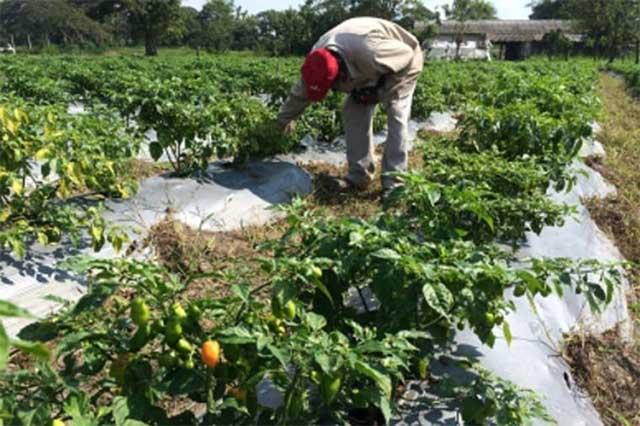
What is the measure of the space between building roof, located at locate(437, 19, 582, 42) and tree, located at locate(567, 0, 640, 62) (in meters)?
6.92

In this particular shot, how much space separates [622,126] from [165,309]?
31.2 feet

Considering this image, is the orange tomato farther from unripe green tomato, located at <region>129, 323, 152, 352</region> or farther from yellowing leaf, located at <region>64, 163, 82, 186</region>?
yellowing leaf, located at <region>64, 163, 82, 186</region>

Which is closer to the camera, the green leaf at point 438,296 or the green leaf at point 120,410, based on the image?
the green leaf at point 120,410

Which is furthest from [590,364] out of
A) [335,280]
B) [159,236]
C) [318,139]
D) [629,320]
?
[318,139]

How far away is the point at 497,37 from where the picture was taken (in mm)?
42031

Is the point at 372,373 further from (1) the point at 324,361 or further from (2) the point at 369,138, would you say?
(2) the point at 369,138

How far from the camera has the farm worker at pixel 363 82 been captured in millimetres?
4277

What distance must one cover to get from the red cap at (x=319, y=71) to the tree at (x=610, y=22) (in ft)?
108

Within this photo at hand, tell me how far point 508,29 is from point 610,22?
10873 millimetres

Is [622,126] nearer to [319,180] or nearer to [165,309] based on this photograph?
[319,180]

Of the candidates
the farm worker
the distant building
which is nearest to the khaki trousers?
the farm worker

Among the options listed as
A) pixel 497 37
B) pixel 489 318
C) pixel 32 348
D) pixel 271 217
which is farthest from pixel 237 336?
pixel 497 37

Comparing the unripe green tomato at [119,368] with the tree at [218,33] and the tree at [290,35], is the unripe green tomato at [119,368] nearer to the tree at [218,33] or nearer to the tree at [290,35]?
the tree at [290,35]

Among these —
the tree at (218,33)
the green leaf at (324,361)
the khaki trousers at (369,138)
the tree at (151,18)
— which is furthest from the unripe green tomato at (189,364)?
the tree at (218,33)
